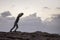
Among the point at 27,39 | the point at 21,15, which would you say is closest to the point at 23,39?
the point at 27,39

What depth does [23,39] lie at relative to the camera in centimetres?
1244

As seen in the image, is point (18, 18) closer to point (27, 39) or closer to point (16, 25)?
point (16, 25)

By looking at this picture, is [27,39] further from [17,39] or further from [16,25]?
[16,25]

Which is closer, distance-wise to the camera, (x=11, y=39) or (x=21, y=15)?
(x=11, y=39)

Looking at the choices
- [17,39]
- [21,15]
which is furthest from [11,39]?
[21,15]

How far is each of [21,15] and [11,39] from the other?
249 inches

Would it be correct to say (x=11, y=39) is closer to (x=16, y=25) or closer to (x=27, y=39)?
(x=27, y=39)

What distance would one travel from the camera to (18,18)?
62.4 ft

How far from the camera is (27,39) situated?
12.5 metres

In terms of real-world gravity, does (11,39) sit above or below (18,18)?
below

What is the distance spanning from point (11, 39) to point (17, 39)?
420mm

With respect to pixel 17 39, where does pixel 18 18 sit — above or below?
above

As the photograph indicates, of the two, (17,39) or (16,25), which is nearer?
(17,39)

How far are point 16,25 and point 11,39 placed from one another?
649 cm
